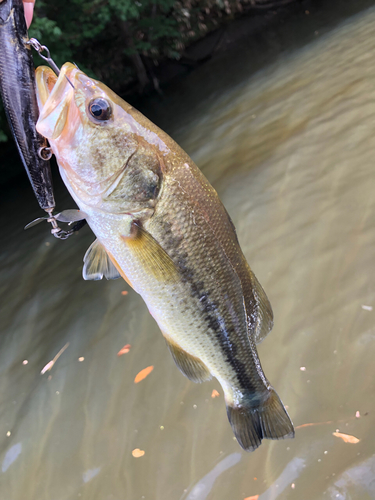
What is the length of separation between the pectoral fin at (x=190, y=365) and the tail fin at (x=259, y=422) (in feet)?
0.74

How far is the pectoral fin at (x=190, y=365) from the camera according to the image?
171 cm

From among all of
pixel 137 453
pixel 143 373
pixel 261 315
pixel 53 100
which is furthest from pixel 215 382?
pixel 53 100

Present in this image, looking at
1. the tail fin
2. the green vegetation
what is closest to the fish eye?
the tail fin

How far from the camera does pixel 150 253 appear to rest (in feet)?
4.85

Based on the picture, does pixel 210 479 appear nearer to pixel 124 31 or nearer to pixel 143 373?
pixel 143 373

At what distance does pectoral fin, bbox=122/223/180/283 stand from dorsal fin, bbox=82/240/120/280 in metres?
0.19

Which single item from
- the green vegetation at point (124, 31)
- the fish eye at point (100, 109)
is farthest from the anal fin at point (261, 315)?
the green vegetation at point (124, 31)

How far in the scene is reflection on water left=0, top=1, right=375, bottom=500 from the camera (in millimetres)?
2426

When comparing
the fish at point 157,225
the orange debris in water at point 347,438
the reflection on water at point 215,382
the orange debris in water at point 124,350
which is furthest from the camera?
the orange debris in water at point 124,350

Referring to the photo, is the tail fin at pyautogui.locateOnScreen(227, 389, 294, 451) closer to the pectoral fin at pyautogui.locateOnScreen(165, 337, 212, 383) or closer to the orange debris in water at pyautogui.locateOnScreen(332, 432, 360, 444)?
the pectoral fin at pyautogui.locateOnScreen(165, 337, 212, 383)

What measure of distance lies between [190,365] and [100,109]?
3.83 feet

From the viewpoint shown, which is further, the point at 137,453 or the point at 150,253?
the point at 137,453

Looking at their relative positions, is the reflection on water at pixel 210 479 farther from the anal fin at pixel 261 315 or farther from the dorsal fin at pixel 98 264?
the dorsal fin at pixel 98 264

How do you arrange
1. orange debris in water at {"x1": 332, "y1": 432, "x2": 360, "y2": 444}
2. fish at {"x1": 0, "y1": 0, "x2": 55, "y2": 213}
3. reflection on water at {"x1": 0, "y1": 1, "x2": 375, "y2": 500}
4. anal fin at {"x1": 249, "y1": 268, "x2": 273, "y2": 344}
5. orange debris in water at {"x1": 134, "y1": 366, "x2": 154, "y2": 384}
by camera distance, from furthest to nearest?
orange debris in water at {"x1": 134, "y1": 366, "x2": 154, "y2": 384} → reflection on water at {"x1": 0, "y1": 1, "x2": 375, "y2": 500} → orange debris in water at {"x1": 332, "y1": 432, "x2": 360, "y2": 444} → anal fin at {"x1": 249, "y1": 268, "x2": 273, "y2": 344} → fish at {"x1": 0, "y1": 0, "x2": 55, "y2": 213}
